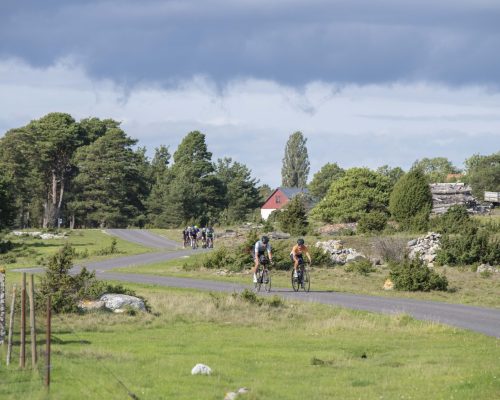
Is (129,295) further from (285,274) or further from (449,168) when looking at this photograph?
(449,168)

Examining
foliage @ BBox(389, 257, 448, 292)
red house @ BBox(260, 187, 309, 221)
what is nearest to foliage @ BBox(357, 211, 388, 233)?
foliage @ BBox(389, 257, 448, 292)

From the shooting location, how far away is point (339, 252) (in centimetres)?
4672

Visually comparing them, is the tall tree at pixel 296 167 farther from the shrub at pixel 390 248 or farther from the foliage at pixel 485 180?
the shrub at pixel 390 248

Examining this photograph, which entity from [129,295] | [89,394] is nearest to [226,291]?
[129,295]

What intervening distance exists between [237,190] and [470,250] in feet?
283

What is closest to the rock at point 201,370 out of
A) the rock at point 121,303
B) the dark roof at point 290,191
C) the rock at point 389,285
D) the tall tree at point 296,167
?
the rock at point 121,303

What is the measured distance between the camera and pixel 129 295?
25.5m

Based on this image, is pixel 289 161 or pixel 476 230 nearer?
pixel 476 230

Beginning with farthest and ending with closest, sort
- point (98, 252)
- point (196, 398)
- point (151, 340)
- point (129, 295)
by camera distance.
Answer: point (98, 252) → point (129, 295) → point (151, 340) → point (196, 398)

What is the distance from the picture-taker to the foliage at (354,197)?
82.2 m

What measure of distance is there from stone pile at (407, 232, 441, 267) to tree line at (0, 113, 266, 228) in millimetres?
54244

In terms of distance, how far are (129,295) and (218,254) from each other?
56.8ft

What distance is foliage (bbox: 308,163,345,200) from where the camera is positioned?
133 m

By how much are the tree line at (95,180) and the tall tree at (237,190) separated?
4378 mm
